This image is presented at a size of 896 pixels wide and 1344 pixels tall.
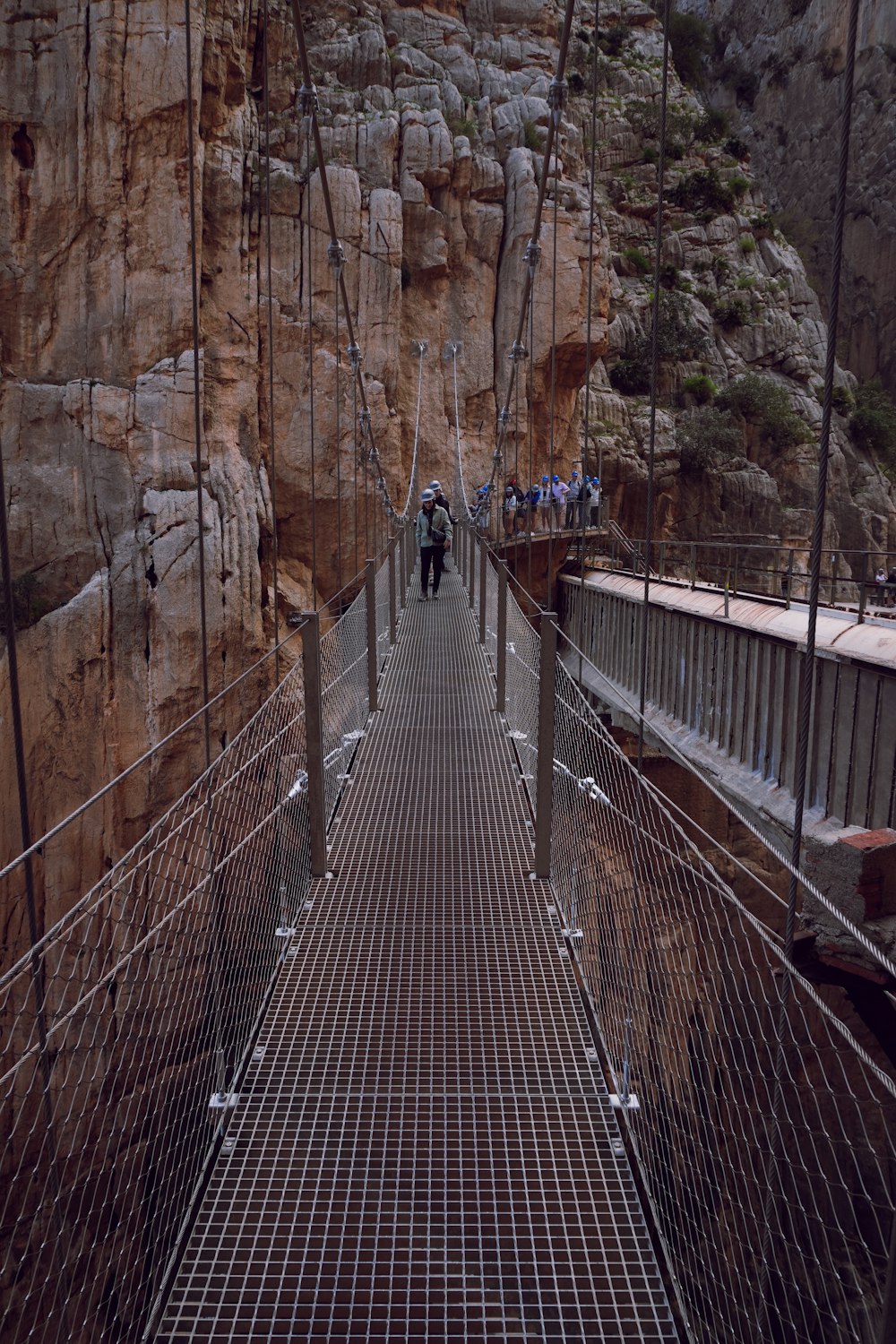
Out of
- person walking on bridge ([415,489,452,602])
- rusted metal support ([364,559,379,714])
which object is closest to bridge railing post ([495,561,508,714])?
rusted metal support ([364,559,379,714])

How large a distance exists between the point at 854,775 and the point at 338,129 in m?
13.8

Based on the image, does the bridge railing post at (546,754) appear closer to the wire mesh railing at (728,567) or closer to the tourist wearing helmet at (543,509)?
the wire mesh railing at (728,567)

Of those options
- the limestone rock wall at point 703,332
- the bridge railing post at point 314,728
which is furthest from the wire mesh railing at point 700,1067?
the limestone rock wall at point 703,332

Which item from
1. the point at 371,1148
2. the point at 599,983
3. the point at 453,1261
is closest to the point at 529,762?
the point at 599,983

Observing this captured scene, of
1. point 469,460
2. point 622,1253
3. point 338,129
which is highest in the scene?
point 338,129

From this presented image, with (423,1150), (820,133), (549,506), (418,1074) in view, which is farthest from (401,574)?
(820,133)

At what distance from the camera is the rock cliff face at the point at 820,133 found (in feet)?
71.6

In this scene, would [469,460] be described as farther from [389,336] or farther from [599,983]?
[599,983]

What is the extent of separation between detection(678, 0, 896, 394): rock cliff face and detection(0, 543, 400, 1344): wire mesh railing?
24.1 metres

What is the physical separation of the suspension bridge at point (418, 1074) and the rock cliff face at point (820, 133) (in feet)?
77.9

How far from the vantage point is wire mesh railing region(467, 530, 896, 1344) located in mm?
1087

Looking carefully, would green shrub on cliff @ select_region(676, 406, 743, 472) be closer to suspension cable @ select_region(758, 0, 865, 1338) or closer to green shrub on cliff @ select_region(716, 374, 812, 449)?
green shrub on cliff @ select_region(716, 374, 812, 449)

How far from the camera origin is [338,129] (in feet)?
44.9

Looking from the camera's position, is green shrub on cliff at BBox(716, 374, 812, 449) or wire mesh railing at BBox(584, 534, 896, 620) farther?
green shrub on cliff at BBox(716, 374, 812, 449)
